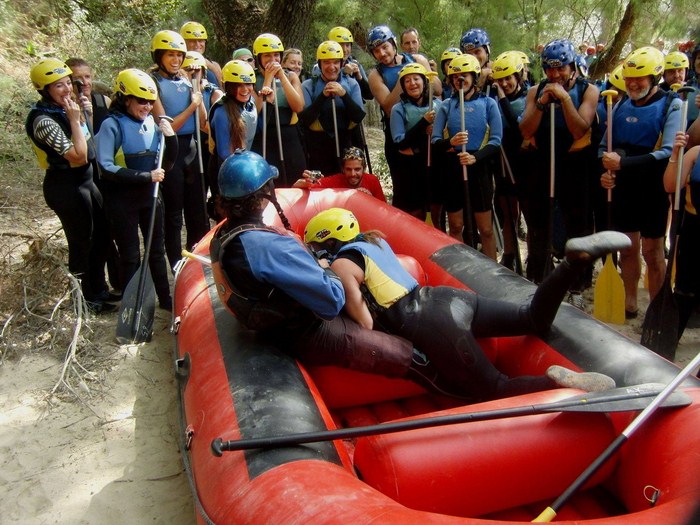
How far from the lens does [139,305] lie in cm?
434

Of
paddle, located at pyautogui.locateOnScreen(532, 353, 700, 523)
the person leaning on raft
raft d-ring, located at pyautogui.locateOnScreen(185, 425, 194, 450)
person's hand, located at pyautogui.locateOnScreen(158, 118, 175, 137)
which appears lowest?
raft d-ring, located at pyautogui.locateOnScreen(185, 425, 194, 450)

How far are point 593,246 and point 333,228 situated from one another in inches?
52.4

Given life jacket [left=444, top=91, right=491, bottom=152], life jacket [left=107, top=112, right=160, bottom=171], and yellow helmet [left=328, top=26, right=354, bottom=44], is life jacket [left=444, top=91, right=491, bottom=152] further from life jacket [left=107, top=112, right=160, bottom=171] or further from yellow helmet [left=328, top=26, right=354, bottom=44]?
life jacket [left=107, top=112, right=160, bottom=171]

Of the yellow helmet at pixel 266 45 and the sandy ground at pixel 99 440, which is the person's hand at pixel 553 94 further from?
the yellow helmet at pixel 266 45

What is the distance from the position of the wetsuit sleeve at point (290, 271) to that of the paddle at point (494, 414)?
67 centimetres

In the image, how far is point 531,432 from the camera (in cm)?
233

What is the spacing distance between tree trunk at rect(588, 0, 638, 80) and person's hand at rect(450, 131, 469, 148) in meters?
5.12

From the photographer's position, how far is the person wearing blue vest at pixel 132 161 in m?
4.21

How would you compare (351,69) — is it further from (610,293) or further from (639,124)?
(610,293)

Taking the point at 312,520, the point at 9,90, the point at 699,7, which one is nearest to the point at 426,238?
the point at 312,520

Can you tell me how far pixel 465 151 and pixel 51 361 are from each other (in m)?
3.60

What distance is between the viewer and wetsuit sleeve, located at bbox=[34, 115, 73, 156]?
408 cm

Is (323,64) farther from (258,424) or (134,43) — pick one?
(134,43)

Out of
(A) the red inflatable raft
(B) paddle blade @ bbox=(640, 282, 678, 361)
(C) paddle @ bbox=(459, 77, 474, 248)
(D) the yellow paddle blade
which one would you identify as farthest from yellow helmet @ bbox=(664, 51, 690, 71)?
(A) the red inflatable raft
